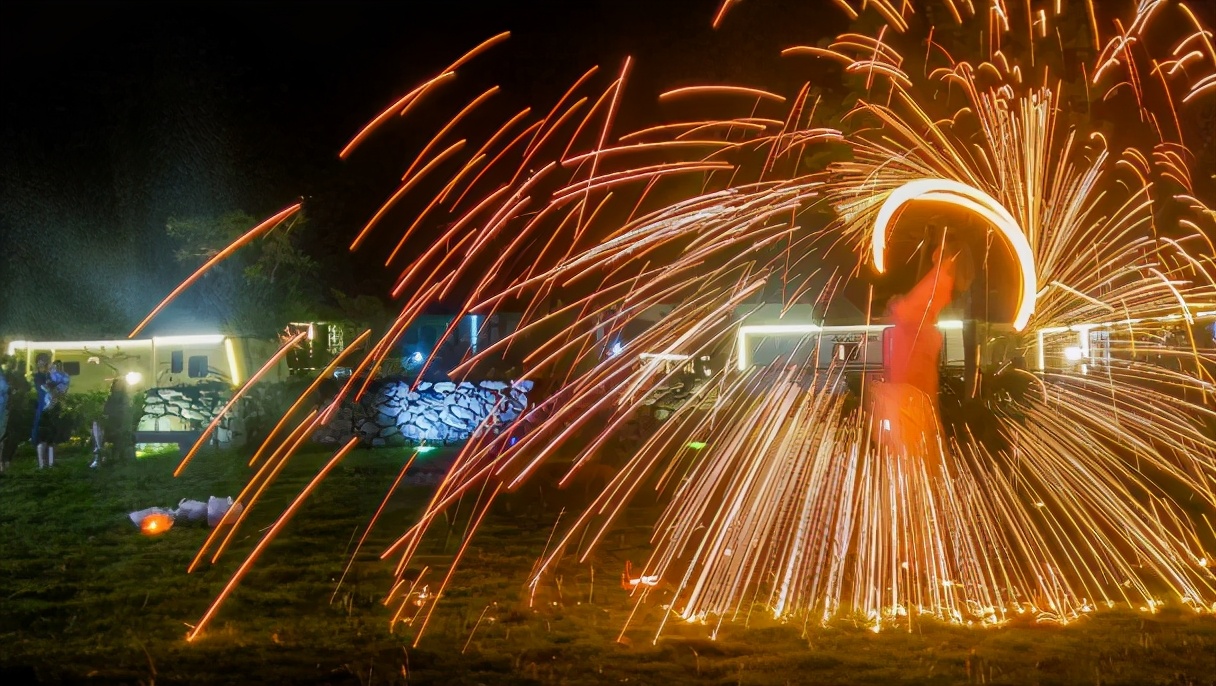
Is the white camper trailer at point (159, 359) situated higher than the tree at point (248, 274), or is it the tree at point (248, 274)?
the tree at point (248, 274)

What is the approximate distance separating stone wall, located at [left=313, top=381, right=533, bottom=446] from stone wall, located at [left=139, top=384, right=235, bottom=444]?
75.0 inches

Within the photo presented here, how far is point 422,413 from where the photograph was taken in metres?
17.8

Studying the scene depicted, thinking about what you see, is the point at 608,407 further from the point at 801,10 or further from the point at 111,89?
the point at 111,89

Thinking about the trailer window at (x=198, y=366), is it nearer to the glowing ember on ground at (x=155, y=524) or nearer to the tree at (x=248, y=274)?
the tree at (x=248, y=274)

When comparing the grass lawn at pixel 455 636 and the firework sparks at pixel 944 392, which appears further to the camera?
the firework sparks at pixel 944 392

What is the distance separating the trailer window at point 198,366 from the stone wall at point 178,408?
1.75 meters

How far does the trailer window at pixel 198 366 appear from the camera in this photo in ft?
65.0

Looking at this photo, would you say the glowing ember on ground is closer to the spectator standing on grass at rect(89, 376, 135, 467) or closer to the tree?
the spectator standing on grass at rect(89, 376, 135, 467)

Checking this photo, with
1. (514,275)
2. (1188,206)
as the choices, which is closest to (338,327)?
(514,275)

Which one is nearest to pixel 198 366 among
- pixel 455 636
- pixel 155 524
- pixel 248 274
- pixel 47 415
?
pixel 248 274

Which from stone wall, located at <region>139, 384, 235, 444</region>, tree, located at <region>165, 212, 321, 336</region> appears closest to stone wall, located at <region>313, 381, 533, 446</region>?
stone wall, located at <region>139, 384, 235, 444</region>

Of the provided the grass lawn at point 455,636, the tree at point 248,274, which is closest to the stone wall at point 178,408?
the tree at point 248,274

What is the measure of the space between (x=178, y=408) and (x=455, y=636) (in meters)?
13.6

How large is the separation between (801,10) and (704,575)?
765 centimetres
